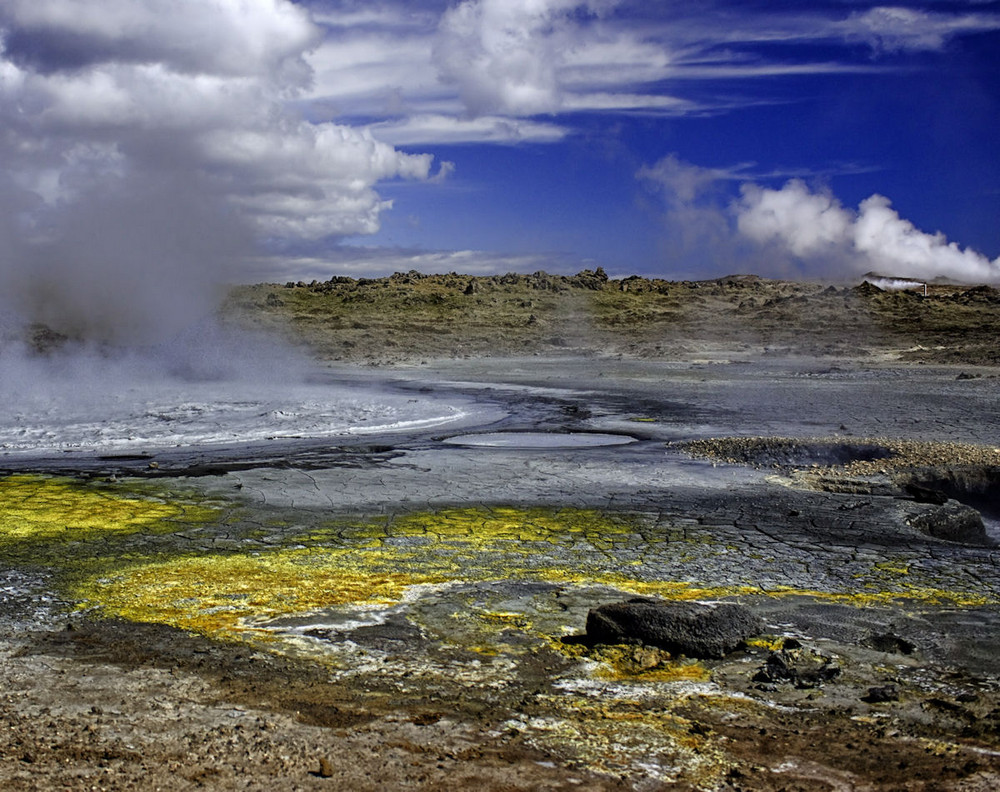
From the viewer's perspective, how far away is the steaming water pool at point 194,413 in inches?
508

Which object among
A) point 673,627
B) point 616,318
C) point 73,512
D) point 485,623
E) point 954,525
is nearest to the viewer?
point 673,627

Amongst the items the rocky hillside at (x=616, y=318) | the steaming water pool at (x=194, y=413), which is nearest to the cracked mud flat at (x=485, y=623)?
the steaming water pool at (x=194, y=413)

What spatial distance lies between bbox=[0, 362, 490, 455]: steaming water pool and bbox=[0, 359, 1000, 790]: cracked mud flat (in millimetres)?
1811

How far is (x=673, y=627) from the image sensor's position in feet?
15.3

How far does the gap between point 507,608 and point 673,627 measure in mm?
1064

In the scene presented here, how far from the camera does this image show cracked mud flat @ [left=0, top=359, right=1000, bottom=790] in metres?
3.44

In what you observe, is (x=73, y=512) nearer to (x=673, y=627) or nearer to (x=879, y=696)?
(x=673, y=627)

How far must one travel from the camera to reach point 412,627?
16.4ft

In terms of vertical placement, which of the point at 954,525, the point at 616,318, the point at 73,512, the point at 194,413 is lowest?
the point at 73,512

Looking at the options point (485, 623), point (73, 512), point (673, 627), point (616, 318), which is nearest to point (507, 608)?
point (485, 623)

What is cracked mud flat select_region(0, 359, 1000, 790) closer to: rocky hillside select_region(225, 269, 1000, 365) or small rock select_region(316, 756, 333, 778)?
small rock select_region(316, 756, 333, 778)

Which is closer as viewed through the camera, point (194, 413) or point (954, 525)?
point (954, 525)

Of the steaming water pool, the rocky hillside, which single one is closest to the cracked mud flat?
the steaming water pool

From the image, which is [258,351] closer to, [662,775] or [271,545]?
[271,545]
